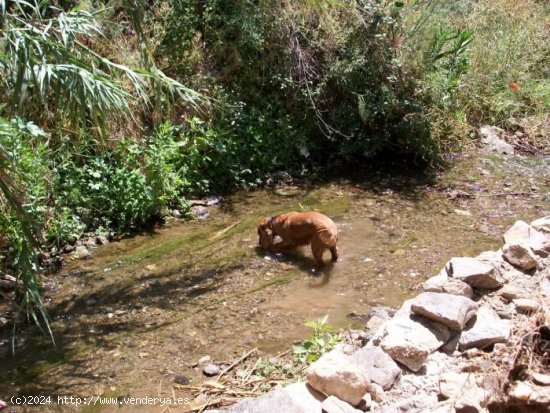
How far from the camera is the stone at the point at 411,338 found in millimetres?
3672

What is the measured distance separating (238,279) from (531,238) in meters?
2.62

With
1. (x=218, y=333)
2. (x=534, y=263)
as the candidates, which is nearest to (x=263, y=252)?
(x=218, y=333)

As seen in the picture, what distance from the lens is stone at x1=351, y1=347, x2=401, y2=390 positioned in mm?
3572

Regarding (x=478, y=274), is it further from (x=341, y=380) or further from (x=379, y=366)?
(x=341, y=380)

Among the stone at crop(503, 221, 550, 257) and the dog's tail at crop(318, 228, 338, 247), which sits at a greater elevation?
the stone at crop(503, 221, 550, 257)

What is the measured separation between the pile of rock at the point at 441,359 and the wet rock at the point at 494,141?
5.13 m

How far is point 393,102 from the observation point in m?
8.25

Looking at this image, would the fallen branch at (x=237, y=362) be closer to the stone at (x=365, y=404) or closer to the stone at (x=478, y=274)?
the stone at (x=365, y=404)

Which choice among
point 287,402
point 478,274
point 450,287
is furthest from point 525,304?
point 287,402

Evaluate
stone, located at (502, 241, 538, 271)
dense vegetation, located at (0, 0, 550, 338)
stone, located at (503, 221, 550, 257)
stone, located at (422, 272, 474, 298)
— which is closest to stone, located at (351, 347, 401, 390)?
stone, located at (422, 272, 474, 298)

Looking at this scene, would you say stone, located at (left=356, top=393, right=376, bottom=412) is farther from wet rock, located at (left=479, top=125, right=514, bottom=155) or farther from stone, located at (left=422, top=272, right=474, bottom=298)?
wet rock, located at (left=479, top=125, right=514, bottom=155)

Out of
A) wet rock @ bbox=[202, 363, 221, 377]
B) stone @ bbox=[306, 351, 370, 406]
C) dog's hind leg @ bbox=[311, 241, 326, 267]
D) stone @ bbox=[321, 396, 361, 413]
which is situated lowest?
wet rock @ bbox=[202, 363, 221, 377]

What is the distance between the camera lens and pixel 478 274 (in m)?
4.32

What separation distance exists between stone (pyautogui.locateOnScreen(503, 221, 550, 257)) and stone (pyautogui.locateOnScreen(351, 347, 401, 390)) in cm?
182
